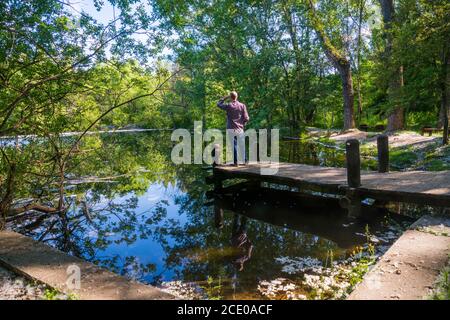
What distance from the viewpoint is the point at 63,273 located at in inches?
173

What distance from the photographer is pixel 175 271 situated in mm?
6000

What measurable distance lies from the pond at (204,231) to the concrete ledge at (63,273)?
131cm

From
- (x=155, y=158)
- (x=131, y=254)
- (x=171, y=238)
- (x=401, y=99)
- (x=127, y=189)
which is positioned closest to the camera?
(x=131, y=254)

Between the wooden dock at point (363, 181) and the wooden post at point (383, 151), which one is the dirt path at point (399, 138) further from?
the wooden dock at point (363, 181)

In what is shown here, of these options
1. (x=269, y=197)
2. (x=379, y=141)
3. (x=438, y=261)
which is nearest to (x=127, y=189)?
(x=269, y=197)

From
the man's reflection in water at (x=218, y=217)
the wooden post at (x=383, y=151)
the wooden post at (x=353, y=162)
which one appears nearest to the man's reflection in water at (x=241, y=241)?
the man's reflection in water at (x=218, y=217)

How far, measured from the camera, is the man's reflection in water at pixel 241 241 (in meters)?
6.21

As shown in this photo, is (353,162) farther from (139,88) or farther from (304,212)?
(139,88)

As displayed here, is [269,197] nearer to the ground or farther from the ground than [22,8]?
nearer to the ground

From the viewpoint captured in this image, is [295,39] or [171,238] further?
[295,39]

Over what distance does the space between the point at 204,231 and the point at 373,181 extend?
14.1 feet

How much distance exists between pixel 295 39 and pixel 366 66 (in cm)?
878
